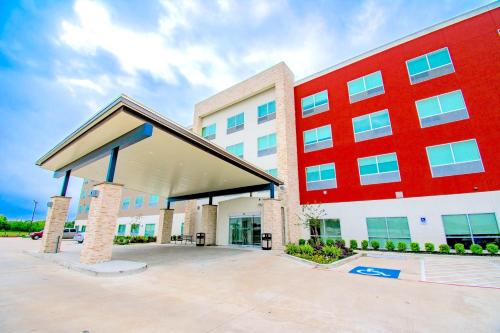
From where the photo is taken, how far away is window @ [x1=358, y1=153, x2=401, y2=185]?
1733 cm

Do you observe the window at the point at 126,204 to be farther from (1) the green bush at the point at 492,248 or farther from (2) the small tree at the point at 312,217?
(1) the green bush at the point at 492,248

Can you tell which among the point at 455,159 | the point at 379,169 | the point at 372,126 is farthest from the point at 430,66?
the point at 379,169

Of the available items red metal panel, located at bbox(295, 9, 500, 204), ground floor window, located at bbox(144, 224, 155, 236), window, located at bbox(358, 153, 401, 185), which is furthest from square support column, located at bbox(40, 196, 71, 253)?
window, located at bbox(358, 153, 401, 185)

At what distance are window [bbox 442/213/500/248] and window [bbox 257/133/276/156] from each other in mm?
13306

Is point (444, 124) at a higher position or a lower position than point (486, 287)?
higher

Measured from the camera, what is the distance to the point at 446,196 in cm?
1516

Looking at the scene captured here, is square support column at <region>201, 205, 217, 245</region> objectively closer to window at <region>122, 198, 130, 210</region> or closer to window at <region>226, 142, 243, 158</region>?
window at <region>226, 142, 243, 158</region>

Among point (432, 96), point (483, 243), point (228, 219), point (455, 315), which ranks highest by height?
point (432, 96)

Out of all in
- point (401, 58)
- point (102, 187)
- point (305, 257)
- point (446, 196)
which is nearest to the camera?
point (102, 187)

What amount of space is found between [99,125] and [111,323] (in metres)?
8.29

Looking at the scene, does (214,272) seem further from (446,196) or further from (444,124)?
(444,124)

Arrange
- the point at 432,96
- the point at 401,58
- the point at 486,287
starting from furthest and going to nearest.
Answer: the point at 401,58 → the point at 432,96 → the point at 486,287

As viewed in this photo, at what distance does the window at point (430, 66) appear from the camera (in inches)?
665

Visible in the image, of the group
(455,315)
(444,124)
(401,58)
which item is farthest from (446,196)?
(455,315)
